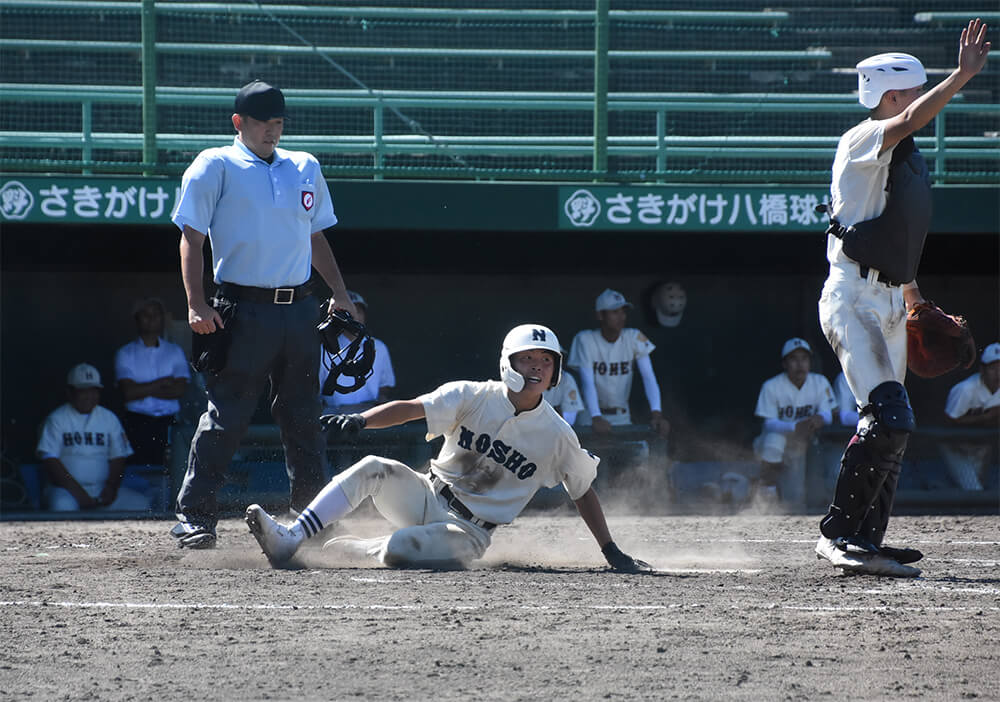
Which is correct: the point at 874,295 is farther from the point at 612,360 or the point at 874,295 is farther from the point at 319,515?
the point at 612,360

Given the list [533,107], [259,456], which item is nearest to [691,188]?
[533,107]

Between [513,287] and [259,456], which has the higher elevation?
[513,287]

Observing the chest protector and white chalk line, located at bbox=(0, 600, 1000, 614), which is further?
the chest protector

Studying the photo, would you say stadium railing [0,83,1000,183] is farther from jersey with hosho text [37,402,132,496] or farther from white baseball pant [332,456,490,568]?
white baseball pant [332,456,490,568]

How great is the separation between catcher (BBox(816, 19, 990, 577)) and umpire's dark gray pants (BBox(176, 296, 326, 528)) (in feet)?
7.04

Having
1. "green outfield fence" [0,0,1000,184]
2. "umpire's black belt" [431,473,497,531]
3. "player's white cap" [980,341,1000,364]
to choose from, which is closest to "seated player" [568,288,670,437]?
"green outfield fence" [0,0,1000,184]

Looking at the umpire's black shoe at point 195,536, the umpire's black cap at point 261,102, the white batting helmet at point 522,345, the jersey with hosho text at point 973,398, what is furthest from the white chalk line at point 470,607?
the jersey with hosho text at point 973,398

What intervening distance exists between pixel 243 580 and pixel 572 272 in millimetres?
6605

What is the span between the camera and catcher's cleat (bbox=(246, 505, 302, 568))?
16.5 feet

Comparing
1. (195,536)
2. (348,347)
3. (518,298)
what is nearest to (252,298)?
(348,347)

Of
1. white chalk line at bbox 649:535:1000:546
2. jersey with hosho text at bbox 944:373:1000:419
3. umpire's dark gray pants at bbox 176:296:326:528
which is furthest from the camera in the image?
jersey with hosho text at bbox 944:373:1000:419

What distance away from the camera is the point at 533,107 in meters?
10.4

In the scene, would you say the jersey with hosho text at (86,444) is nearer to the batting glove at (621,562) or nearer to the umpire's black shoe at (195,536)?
the umpire's black shoe at (195,536)

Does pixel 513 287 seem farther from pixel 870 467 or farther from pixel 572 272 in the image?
pixel 870 467
